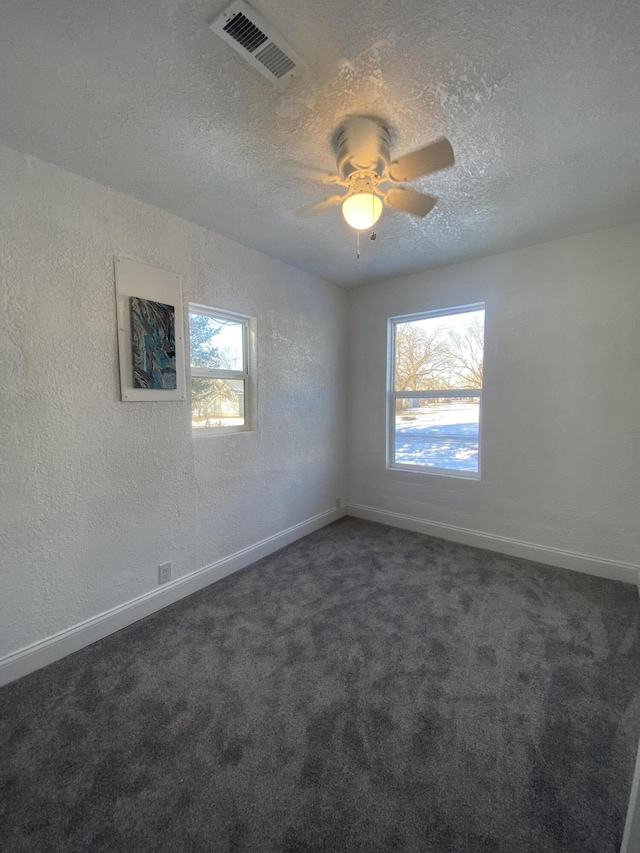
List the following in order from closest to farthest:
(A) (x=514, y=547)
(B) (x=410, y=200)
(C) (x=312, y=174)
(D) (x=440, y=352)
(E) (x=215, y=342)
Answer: (B) (x=410, y=200)
(C) (x=312, y=174)
(E) (x=215, y=342)
(A) (x=514, y=547)
(D) (x=440, y=352)

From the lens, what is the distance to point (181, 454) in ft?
7.42

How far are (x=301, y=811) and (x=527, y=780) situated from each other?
2.59 ft

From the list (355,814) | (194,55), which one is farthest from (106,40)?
(355,814)

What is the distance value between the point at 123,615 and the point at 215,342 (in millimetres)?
1853

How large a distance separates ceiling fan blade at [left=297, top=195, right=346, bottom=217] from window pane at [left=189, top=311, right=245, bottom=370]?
1.08 m

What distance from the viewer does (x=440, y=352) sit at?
10.6ft

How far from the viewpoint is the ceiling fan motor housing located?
4.63 ft

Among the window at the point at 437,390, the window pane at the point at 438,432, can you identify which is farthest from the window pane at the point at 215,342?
the window pane at the point at 438,432

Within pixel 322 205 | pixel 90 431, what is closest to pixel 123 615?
pixel 90 431

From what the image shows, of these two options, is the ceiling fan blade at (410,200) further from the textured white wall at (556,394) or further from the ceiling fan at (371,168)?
the textured white wall at (556,394)

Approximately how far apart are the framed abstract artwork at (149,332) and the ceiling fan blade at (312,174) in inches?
38.5

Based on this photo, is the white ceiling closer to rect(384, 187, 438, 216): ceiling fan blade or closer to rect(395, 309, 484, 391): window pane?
rect(384, 187, 438, 216): ceiling fan blade

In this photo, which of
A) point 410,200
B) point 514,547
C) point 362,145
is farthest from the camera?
point 514,547

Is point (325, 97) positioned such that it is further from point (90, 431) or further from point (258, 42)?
point (90, 431)
